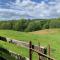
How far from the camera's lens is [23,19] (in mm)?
112688

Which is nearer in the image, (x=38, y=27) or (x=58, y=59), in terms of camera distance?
(x=58, y=59)

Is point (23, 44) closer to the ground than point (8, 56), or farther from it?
farther from it

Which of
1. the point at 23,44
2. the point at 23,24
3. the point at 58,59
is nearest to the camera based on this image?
the point at 23,44

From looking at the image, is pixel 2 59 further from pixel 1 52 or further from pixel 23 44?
pixel 23 44

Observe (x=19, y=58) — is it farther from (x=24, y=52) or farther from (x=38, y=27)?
(x=38, y=27)

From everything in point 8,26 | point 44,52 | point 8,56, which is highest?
point 44,52

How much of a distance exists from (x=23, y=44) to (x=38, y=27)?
279 feet

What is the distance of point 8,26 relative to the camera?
114438mm

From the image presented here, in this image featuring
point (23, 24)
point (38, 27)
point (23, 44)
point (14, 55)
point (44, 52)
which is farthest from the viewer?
point (23, 24)

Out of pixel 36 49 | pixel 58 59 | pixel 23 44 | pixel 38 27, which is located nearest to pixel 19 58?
pixel 23 44

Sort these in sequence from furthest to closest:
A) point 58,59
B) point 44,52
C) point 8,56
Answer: point 58,59
point 8,56
point 44,52

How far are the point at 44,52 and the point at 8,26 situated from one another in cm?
10319

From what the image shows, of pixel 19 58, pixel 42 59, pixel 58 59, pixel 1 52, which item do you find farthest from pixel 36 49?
pixel 58 59

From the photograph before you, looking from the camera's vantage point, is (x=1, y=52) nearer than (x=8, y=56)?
No
